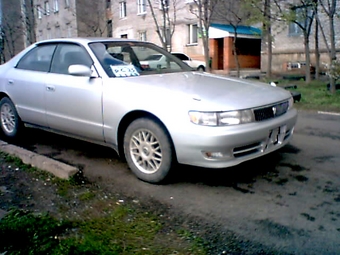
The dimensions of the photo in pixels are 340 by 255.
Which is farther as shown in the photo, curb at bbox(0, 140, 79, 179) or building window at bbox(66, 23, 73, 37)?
building window at bbox(66, 23, 73, 37)

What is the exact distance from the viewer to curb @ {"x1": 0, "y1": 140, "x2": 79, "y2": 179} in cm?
350

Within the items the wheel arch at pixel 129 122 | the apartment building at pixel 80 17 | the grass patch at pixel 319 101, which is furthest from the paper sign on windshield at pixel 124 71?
the apartment building at pixel 80 17

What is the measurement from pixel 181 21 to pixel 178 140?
78.6 feet

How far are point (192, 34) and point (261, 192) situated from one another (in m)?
23.8

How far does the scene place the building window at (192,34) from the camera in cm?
2544

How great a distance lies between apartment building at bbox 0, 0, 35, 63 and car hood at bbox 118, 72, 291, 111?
17740 mm

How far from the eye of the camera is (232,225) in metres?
2.63

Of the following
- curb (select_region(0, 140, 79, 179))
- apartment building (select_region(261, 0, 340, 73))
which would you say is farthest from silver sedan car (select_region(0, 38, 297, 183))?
apartment building (select_region(261, 0, 340, 73))

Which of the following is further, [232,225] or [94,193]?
[94,193]

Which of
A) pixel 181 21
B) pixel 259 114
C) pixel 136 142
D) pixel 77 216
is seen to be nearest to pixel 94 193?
pixel 77 216

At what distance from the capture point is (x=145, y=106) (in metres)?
3.35

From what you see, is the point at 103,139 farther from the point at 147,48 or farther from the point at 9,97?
the point at 9,97

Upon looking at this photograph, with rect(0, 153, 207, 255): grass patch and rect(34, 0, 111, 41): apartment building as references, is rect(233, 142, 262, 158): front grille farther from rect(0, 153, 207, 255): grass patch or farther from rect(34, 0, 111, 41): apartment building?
rect(34, 0, 111, 41): apartment building

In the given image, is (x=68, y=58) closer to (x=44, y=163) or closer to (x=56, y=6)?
(x=44, y=163)
